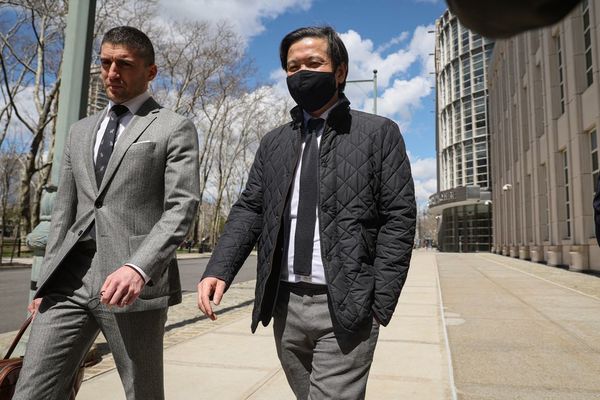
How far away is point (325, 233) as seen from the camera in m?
2.18

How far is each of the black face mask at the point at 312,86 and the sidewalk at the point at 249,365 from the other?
261cm

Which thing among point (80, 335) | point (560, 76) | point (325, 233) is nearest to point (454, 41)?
point (560, 76)

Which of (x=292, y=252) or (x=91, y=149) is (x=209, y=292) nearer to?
(x=292, y=252)

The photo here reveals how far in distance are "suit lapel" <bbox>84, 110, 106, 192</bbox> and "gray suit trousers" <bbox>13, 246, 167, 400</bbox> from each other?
0.33 meters

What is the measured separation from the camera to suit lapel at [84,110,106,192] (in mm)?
2387

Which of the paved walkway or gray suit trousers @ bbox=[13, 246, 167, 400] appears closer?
gray suit trousers @ bbox=[13, 246, 167, 400]

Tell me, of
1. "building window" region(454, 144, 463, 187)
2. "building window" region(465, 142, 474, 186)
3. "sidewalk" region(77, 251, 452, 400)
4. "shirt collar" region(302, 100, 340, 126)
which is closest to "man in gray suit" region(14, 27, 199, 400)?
"shirt collar" region(302, 100, 340, 126)

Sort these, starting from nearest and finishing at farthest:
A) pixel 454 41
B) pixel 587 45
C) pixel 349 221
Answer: pixel 349 221
pixel 587 45
pixel 454 41

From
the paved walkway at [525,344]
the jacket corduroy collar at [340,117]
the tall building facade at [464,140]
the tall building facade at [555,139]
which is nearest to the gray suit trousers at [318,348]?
the jacket corduroy collar at [340,117]

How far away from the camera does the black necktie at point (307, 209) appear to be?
2.24m

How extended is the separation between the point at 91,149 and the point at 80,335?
34.5 inches

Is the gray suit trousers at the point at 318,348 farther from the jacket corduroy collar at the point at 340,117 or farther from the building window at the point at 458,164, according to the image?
the building window at the point at 458,164

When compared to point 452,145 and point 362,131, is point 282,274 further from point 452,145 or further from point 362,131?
point 452,145

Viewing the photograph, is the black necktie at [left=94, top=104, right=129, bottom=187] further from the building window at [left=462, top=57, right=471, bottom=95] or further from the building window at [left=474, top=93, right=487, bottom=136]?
the building window at [left=462, top=57, right=471, bottom=95]
